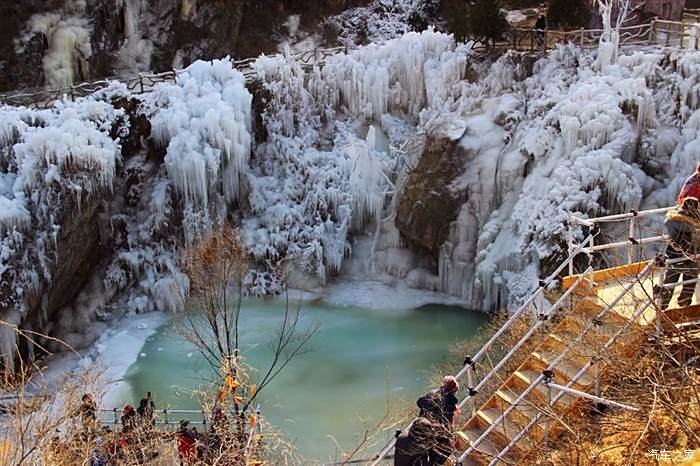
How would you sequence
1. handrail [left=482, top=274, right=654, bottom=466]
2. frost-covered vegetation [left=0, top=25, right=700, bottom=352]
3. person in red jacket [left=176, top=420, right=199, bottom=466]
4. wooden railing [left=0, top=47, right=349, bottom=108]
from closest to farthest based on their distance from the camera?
handrail [left=482, top=274, right=654, bottom=466] → person in red jacket [left=176, top=420, right=199, bottom=466] → frost-covered vegetation [left=0, top=25, right=700, bottom=352] → wooden railing [left=0, top=47, right=349, bottom=108]

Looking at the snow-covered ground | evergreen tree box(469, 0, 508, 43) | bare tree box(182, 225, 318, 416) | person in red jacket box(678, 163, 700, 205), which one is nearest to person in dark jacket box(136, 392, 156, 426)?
bare tree box(182, 225, 318, 416)

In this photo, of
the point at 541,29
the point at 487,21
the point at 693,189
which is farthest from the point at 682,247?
the point at 541,29

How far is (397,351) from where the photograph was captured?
15.8 metres

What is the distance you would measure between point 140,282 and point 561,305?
42.6ft

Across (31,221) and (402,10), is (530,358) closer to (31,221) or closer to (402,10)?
(31,221)

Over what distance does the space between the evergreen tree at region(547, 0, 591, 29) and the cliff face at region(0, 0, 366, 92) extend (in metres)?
9.96

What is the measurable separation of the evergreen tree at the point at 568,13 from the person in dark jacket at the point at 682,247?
44.1 ft

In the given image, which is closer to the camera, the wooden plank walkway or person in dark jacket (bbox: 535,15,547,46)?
the wooden plank walkway

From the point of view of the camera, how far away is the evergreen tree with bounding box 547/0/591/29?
19422 mm

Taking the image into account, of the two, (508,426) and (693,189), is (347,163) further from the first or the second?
(508,426)

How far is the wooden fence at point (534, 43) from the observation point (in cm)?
1780

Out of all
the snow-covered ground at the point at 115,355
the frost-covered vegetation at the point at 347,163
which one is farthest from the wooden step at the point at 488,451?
the snow-covered ground at the point at 115,355

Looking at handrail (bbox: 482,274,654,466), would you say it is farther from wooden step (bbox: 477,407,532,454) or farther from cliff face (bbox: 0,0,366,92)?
cliff face (bbox: 0,0,366,92)

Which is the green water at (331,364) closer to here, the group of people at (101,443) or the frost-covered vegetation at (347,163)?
the frost-covered vegetation at (347,163)
